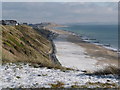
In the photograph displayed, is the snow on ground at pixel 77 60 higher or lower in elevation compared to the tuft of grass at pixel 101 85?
lower

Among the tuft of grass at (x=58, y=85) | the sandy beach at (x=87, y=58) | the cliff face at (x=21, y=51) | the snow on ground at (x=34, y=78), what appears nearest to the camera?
the tuft of grass at (x=58, y=85)

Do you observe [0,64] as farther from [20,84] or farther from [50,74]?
[20,84]

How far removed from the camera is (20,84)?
29.8 ft

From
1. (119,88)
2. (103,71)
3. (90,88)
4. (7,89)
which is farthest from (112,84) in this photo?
(7,89)

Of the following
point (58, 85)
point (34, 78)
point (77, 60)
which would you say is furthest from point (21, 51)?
point (58, 85)

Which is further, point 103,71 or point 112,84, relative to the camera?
point 103,71

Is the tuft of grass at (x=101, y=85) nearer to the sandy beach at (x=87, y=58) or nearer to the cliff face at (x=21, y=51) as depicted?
the cliff face at (x=21, y=51)

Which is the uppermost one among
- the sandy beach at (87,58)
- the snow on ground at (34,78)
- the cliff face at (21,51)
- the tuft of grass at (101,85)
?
the snow on ground at (34,78)

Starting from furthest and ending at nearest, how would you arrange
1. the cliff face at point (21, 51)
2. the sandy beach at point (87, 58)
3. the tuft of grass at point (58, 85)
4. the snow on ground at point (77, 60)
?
the sandy beach at point (87, 58) < the snow on ground at point (77, 60) < the cliff face at point (21, 51) < the tuft of grass at point (58, 85)

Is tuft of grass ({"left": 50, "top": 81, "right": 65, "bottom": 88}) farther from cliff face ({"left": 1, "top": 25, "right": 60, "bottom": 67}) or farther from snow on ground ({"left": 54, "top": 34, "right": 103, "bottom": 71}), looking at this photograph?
snow on ground ({"left": 54, "top": 34, "right": 103, "bottom": 71})

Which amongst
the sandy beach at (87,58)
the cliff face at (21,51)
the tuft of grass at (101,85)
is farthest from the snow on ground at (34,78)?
the sandy beach at (87,58)

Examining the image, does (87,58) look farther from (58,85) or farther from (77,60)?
(58,85)

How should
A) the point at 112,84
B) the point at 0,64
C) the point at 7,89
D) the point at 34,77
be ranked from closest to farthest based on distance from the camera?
the point at 7,89 < the point at 112,84 < the point at 34,77 < the point at 0,64

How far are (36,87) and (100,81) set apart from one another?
276cm
